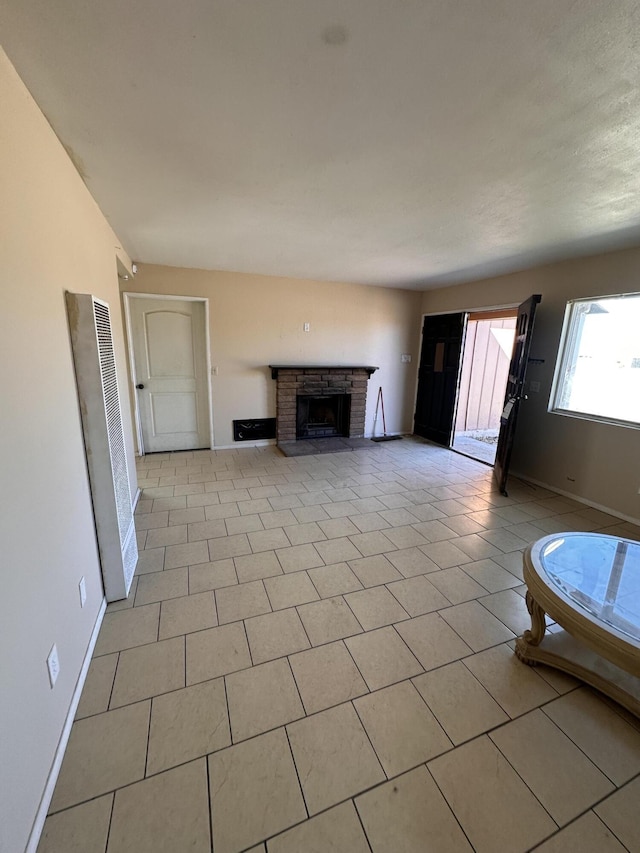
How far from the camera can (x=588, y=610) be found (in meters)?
1.53

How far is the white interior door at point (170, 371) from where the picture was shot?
4.52 metres

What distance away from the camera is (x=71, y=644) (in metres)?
1.51

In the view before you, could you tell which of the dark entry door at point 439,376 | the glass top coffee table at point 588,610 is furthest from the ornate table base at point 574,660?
Answer: the dark entry door at point 439,376

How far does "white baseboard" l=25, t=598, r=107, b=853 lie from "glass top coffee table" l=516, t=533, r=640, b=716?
1.99 meters

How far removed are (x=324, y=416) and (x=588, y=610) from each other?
4467mm

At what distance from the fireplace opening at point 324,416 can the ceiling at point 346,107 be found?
3.12 m

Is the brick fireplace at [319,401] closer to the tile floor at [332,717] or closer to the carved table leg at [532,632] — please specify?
the tile floor at [332,717]

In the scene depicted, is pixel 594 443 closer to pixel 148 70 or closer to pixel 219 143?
pixel 219 143

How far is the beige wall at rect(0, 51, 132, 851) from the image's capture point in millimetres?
1035

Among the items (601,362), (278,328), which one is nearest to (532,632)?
(601,362)

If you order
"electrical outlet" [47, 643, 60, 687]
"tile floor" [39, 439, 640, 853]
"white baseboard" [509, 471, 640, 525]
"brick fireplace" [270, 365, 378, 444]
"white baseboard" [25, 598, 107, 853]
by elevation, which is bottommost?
"tile floor" [39, 439, 640, 853]

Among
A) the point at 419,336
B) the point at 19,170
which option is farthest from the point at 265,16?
the point at 419,336

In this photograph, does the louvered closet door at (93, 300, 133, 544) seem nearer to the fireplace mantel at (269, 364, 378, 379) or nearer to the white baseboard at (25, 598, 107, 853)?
the white baseboard at (25, 598, 107, 853)

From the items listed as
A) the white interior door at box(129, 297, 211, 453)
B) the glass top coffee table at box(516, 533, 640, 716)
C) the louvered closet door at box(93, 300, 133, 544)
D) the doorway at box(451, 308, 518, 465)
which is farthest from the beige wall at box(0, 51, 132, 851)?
the doorway at box(451, 308, 518, 465)
